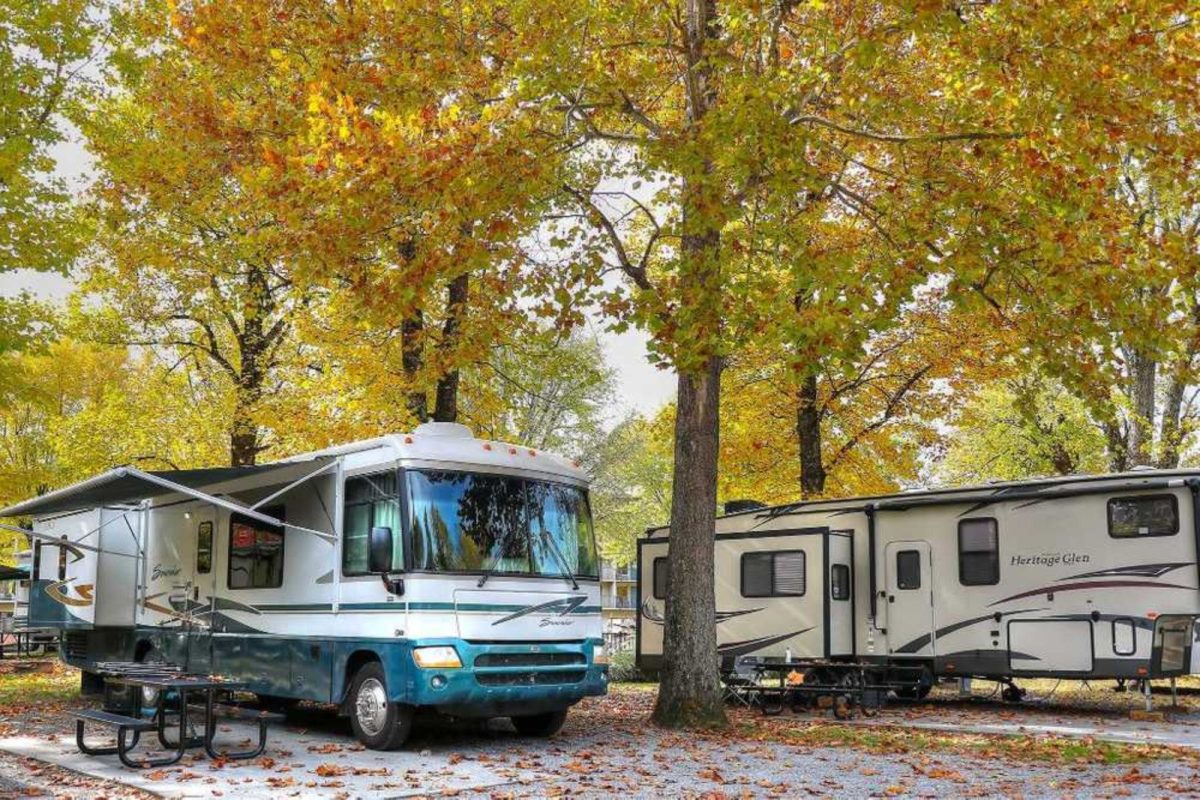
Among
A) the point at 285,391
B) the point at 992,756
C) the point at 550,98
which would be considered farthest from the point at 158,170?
the point at 992,756

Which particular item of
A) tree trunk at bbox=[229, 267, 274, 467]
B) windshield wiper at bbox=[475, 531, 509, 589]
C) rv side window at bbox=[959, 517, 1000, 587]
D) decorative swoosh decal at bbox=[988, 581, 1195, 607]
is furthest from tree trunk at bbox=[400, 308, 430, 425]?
decorative swoosh decal at bbox=[988, 581, 1195, 607]

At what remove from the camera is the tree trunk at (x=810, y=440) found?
74.3 ft

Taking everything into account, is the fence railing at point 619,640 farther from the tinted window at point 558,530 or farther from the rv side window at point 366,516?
the rv side window at point 366,516

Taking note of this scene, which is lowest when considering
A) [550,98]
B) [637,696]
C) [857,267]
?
[637,696]

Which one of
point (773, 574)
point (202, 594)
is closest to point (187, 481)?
point (202, 594)

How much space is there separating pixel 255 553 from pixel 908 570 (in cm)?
858

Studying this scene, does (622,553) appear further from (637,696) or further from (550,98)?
(550,98)

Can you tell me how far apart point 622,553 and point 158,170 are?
36.7m

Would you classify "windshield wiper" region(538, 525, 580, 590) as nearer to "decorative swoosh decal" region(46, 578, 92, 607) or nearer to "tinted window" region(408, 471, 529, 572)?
"tinted window" region(408, 471, 529, 572)

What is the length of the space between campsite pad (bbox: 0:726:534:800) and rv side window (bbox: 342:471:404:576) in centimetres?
171

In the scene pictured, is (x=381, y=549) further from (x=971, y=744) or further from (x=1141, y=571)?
(x=1141, y=571)

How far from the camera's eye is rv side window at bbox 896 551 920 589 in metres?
16.3

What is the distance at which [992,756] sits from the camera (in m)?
11.0

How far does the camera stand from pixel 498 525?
11.7 metres
